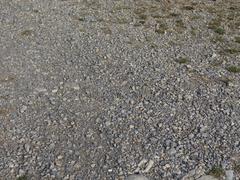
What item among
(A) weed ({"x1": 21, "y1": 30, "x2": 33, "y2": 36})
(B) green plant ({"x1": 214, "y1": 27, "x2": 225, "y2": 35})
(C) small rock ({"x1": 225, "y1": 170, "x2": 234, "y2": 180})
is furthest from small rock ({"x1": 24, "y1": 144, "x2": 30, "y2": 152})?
(B) green plant ({"x1": 214, "y1": 27, "x2": 225, "y2": 35})

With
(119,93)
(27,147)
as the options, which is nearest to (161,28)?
(119,93)

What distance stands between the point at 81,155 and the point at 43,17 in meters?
12.8

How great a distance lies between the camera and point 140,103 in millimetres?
14375

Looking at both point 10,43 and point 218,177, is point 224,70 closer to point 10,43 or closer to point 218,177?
point 218,177

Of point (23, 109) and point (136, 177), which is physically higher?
point (136, 177)

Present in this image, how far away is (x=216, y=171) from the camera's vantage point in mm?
11148

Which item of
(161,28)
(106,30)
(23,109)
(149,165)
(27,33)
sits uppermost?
(149,165)

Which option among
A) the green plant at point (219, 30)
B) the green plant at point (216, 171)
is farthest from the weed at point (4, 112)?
the green plant at point (219, 30)

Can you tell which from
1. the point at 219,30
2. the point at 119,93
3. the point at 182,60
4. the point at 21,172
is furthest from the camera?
the point at 219,30

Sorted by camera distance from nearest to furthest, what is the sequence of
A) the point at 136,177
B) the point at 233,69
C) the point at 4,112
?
the point at 136,177, the point at 4,112, the point at 233,69

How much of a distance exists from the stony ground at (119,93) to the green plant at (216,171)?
0.03 m

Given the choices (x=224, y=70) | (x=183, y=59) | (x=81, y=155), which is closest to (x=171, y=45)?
(x=183, y=59)

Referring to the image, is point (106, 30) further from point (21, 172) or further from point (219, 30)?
point (21, 172)

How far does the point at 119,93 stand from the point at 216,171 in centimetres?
496
